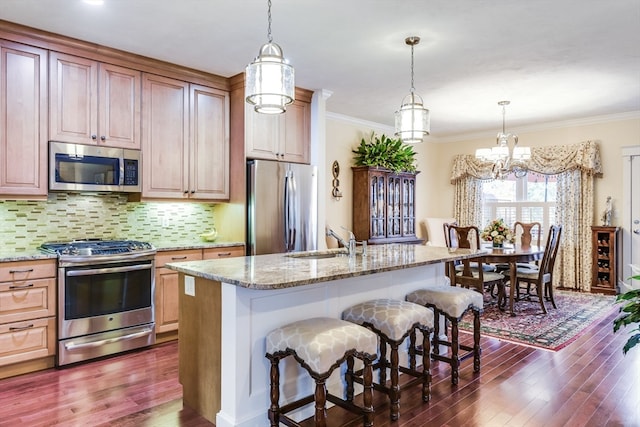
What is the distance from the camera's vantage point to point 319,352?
6.54 ft

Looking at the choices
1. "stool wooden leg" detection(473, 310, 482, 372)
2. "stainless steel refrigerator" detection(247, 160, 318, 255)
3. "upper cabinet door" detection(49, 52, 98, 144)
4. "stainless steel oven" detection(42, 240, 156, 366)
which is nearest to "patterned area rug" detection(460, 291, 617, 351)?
"stool wooden leg" detection(473, 310, 482, 372)

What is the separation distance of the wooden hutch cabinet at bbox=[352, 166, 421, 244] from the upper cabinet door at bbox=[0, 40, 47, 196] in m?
4.10

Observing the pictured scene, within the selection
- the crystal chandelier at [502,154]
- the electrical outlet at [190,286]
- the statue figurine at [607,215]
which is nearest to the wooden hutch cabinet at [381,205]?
the crystal chandelier at [502,154]

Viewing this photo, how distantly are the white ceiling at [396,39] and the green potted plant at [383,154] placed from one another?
1.28m

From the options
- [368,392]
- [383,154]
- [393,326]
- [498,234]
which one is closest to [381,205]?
[383,154]

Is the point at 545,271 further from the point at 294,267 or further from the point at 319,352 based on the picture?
the point at 319,352

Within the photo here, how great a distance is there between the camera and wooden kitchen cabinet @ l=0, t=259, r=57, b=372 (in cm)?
305

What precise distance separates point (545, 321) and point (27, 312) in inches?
190

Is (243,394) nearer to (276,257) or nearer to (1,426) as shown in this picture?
(276,257)

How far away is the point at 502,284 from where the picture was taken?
505 centimetres

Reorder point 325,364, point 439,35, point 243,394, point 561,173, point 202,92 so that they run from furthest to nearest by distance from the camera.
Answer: point 561,173, point 202,92, point 439,35, point 243,394, point 325,364

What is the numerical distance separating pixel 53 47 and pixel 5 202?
132 centimetres

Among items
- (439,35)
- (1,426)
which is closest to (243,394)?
(1,426)

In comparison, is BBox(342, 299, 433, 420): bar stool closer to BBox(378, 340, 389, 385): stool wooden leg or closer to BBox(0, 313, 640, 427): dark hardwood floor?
BBox(378, 340, 389, 385): stool wooden leg
